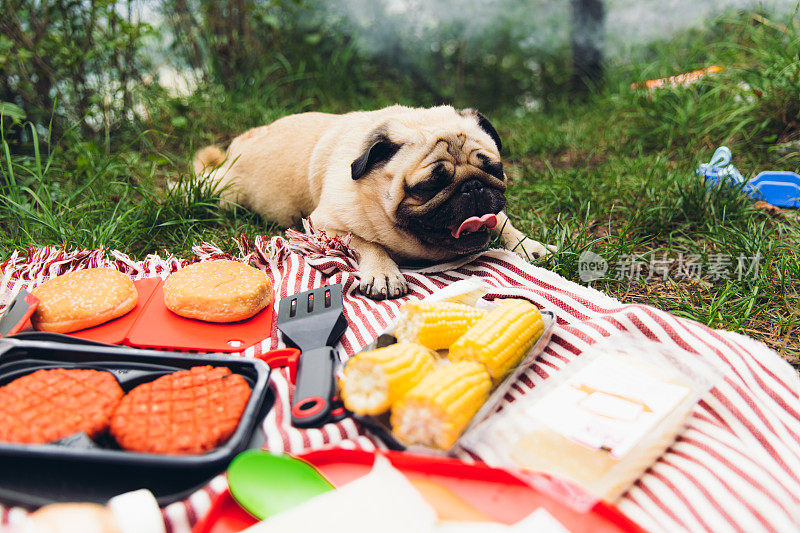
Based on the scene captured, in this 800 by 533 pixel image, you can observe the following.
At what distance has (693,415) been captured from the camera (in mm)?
1425

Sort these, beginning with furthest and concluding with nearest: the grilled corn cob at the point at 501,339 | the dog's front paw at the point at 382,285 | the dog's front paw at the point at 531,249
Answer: the dog's front paw at the point at 531,249
the dog's front paw at the point at 382,285
the grilled corn cob at the point at 501,339

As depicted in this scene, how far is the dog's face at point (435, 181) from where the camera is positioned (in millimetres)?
2258

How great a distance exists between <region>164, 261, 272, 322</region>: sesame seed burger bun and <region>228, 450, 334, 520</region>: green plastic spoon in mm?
819

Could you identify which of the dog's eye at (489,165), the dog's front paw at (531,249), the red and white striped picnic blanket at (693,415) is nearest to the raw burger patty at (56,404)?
the red and white striped picnic blanket at (693,415)

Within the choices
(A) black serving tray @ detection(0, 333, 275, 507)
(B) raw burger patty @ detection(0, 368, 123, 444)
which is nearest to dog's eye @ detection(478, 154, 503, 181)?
(A) black serving tray @ detection(0, 333, 275, 507)

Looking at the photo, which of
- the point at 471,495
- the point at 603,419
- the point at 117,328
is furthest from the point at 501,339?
the point at 117,328

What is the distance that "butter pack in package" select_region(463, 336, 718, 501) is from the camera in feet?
4.00

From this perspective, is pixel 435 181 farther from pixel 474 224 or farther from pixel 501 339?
pixel 501 339

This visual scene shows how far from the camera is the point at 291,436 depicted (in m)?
1.38

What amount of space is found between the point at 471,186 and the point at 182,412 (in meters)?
1.45

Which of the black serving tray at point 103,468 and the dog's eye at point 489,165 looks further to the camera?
the dog's eye at point 489,165

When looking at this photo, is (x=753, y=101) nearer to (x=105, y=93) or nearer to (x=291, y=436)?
(x=291, y=436)

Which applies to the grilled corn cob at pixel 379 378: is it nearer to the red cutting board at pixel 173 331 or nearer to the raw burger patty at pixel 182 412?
the raw burger patty at pixel 182 412

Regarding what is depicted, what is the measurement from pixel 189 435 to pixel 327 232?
4.73ft
